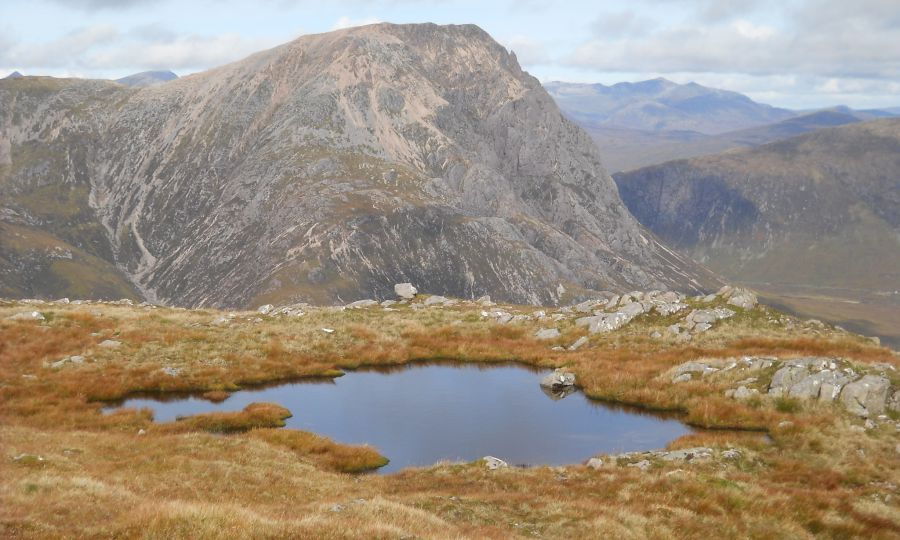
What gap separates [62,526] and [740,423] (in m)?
37.8

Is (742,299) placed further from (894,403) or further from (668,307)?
(894,403)

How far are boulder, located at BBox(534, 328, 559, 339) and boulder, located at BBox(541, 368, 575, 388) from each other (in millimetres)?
13077

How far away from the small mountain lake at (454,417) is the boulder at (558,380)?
1.15 meters

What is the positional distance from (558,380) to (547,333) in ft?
50.1

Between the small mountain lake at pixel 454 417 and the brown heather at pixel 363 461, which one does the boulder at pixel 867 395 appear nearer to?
the brown heather at pixel 363 461

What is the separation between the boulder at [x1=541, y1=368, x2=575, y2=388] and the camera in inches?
2088

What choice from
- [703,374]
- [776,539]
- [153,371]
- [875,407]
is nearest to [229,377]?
[153,371]

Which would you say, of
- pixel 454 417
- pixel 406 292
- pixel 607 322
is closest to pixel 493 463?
pixel 454 417

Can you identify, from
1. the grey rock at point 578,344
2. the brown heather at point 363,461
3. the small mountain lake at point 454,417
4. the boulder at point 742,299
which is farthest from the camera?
the boulder at point 742,299

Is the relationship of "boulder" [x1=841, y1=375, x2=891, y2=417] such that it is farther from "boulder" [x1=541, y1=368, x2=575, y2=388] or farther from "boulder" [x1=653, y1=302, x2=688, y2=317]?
"boulder" [x1=653, y1=302, x2=688, y2=317]

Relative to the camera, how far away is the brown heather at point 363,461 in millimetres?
21828

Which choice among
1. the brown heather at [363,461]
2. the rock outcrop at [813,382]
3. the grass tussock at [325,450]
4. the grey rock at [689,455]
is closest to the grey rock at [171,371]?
the brown heather at [363,461]

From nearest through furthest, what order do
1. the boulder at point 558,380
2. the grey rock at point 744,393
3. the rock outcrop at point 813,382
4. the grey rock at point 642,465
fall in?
the grey rock at point 642,465 < the rock outcrop at point 813,382 < the grey rock at point 744,393 < the boulder at point 558,380

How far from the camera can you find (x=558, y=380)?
53.2 meters
